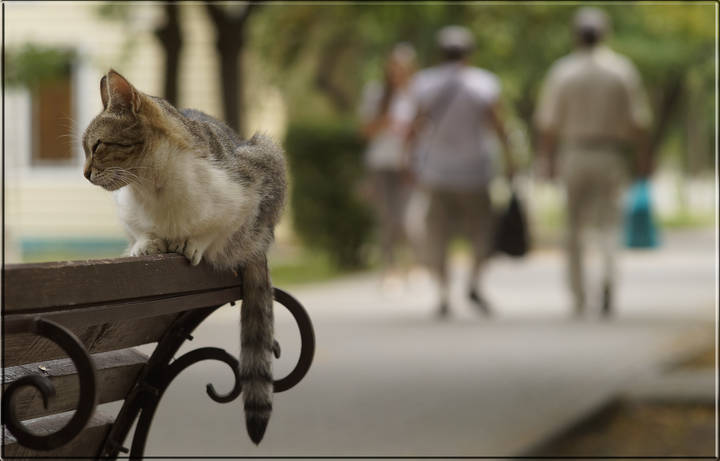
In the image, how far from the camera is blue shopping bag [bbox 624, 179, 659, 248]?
14.2m

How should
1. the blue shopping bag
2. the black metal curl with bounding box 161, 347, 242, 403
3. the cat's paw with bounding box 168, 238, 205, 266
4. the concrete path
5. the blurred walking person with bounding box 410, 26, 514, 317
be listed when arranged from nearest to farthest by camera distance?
the cat's paw with bounding box 168, 238, 205, 266
the black metal curl with bounding box 161, 347, 242, 403
the concrete path
the blurred walking person with bounding box 410, 26, 514, 317
the blue shopping bag

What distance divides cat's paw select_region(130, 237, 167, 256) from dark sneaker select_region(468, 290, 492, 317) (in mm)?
8110

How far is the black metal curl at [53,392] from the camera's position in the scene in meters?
2.14

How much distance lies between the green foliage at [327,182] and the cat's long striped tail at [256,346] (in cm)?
1219

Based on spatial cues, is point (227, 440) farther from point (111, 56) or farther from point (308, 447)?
point (111, 56)

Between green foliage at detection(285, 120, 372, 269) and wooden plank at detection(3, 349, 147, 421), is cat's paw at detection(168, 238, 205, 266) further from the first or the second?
green foliage at detection(285, 120, 372, 269)

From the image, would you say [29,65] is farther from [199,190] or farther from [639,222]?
[199,190]

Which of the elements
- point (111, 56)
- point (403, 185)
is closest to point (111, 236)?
point (111, 56)

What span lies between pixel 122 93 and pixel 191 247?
392 millimetres

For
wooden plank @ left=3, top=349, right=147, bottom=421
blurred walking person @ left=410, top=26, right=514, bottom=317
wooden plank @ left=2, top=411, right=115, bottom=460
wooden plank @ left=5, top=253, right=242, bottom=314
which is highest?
blurred walking person @ left=410, top=26, right=514, bottom=317

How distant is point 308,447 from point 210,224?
3.20 metres

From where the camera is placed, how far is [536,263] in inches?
683

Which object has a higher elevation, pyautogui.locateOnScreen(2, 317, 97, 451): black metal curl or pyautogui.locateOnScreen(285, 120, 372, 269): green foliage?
pyautogui.locateOnScreen(285, 120, 372, 269): green foliage

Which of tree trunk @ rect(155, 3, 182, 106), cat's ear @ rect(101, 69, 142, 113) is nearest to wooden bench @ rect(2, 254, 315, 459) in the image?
cat's ear @ rect(101, 69, 142, 113)
